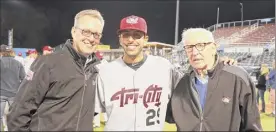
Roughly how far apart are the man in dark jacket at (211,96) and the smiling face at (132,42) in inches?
14.3

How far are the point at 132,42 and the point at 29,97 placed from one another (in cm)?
88

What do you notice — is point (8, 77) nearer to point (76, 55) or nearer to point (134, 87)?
point (76, 55)

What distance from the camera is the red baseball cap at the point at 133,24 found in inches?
95.5

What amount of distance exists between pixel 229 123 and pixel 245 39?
3075 centimetres

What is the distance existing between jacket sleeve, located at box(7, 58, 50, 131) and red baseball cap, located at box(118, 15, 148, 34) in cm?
68

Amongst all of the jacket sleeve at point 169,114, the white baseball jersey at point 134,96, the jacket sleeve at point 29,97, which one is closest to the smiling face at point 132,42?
the white baseball jersey at point 134,96

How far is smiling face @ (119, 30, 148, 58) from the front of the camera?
2.43 m

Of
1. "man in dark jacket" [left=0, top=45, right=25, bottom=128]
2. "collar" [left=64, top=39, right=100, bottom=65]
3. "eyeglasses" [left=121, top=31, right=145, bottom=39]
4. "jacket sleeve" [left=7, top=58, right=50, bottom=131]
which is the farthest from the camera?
"man in dark jacket" [left=0, top=45, right=25, bottom=128]

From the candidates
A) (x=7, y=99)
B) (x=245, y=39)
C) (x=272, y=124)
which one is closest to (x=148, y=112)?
(x=7, y=99)

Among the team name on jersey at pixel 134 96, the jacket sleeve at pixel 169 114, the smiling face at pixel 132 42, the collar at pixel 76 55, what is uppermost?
the smiling face at pixel 132 42

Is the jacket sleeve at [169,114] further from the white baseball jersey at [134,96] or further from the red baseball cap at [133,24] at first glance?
the red baseball cap at [133,24]

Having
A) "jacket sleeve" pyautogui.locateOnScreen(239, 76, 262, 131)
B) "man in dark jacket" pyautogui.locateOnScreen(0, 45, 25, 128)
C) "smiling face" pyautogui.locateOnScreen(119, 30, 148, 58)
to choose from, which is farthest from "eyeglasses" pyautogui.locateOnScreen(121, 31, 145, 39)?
"man in dark jacket" pyautogui.locateOnScreen(0, 45, 25, 128)

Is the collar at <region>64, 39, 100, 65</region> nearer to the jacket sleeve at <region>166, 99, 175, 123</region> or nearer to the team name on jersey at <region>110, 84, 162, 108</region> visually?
the team name on jersey at <region>110, 84, 162, 108</region>

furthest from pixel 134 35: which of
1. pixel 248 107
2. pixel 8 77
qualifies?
pixel 8 77
